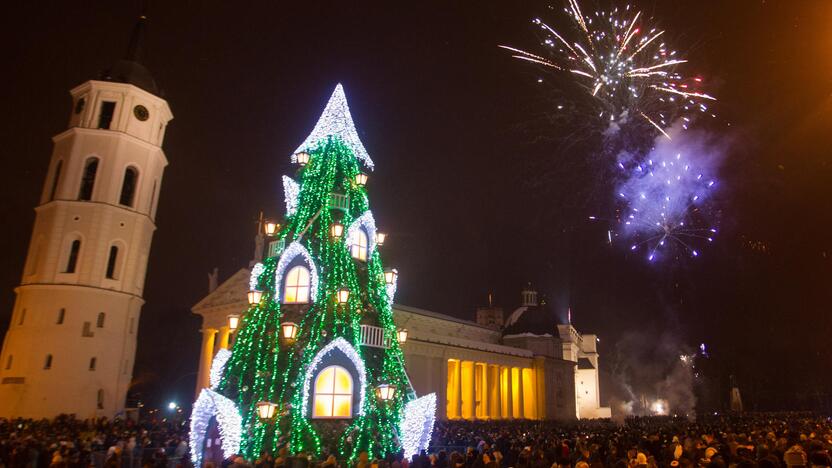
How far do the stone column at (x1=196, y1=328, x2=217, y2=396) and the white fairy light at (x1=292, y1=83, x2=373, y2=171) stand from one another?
27.1m

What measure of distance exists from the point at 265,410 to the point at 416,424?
4774 millimetres

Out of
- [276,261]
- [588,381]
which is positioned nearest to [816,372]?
[588,381]

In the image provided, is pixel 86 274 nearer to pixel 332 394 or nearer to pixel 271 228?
pixel 271 228

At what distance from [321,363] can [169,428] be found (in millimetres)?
14629

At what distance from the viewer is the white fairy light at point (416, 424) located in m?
17.7

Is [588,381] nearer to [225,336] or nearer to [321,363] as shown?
[225,336]

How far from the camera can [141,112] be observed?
3584cm

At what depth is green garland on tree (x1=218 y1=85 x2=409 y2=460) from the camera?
16.5 metres

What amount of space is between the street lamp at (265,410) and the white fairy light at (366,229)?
230 inches

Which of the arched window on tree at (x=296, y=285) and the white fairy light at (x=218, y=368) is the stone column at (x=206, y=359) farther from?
the arched window on tree at (x=296, y=285)

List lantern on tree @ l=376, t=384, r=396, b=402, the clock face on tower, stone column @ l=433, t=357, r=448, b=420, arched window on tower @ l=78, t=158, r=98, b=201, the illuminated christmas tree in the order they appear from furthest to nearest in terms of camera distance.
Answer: stone column @ l=433, t=357, r=448, b=420, the clock face on tower, arched window on tower @ l=78, t=158, r=98, b=201, lantern on tree @ l=376, t=384, r=396, b=402, the illuminated christmas tree

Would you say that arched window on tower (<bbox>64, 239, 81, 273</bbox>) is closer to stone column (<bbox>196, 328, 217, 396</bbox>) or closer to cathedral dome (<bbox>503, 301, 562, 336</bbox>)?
stone column (<bbox>196, 328, 217, 396</bbox>)

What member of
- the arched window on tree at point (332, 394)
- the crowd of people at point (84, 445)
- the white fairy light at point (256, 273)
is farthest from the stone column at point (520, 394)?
the white fairy light at point (256, 273)

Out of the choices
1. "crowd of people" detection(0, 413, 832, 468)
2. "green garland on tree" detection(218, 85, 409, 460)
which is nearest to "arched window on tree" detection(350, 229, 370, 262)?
"green garland on tree" detection(218, 85, 409, 460)
